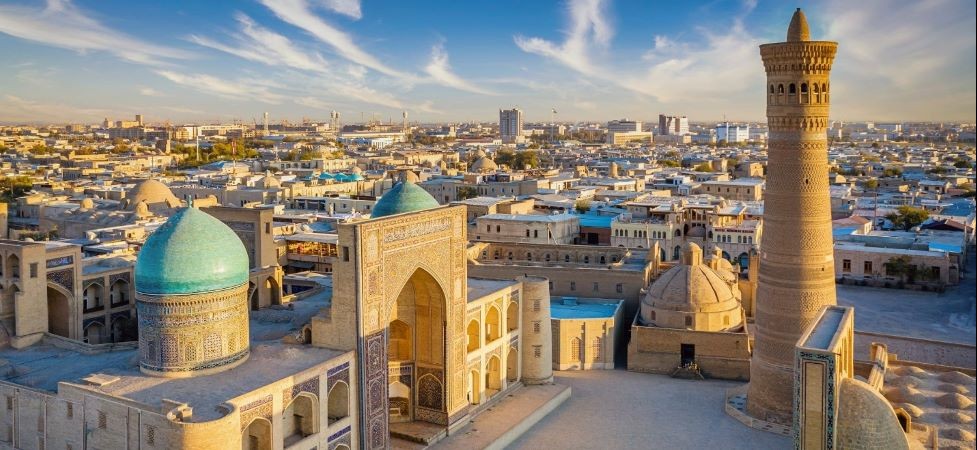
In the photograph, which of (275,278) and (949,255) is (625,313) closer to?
(275,278)

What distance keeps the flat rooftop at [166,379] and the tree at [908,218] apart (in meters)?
35.8

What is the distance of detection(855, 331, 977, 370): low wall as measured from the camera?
74.6ft

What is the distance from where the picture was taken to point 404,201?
18031mm

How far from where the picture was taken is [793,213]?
1759 centimetres

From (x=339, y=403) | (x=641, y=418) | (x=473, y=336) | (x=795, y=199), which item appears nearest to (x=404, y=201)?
(x=473, y=336)

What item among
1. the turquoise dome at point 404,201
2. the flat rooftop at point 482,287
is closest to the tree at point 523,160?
the flat rooftop at point 482,287

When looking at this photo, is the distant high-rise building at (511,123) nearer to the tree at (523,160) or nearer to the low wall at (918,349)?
the tree at (523,160)

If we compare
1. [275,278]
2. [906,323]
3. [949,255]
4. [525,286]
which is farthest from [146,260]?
[949,255]

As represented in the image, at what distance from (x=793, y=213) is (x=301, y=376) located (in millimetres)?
10572

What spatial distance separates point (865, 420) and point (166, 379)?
10.6 metres

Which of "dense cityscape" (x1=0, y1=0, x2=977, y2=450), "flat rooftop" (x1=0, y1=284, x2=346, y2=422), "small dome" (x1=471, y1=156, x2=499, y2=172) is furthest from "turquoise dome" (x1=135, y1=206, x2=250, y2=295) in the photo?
"small dome" (x1=471, y1=156, x2=499, y2=172)

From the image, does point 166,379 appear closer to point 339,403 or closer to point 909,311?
point 339,403

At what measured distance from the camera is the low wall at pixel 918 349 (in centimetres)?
2273

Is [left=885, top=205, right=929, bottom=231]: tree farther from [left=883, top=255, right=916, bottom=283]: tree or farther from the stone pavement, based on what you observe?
the stone pavement
